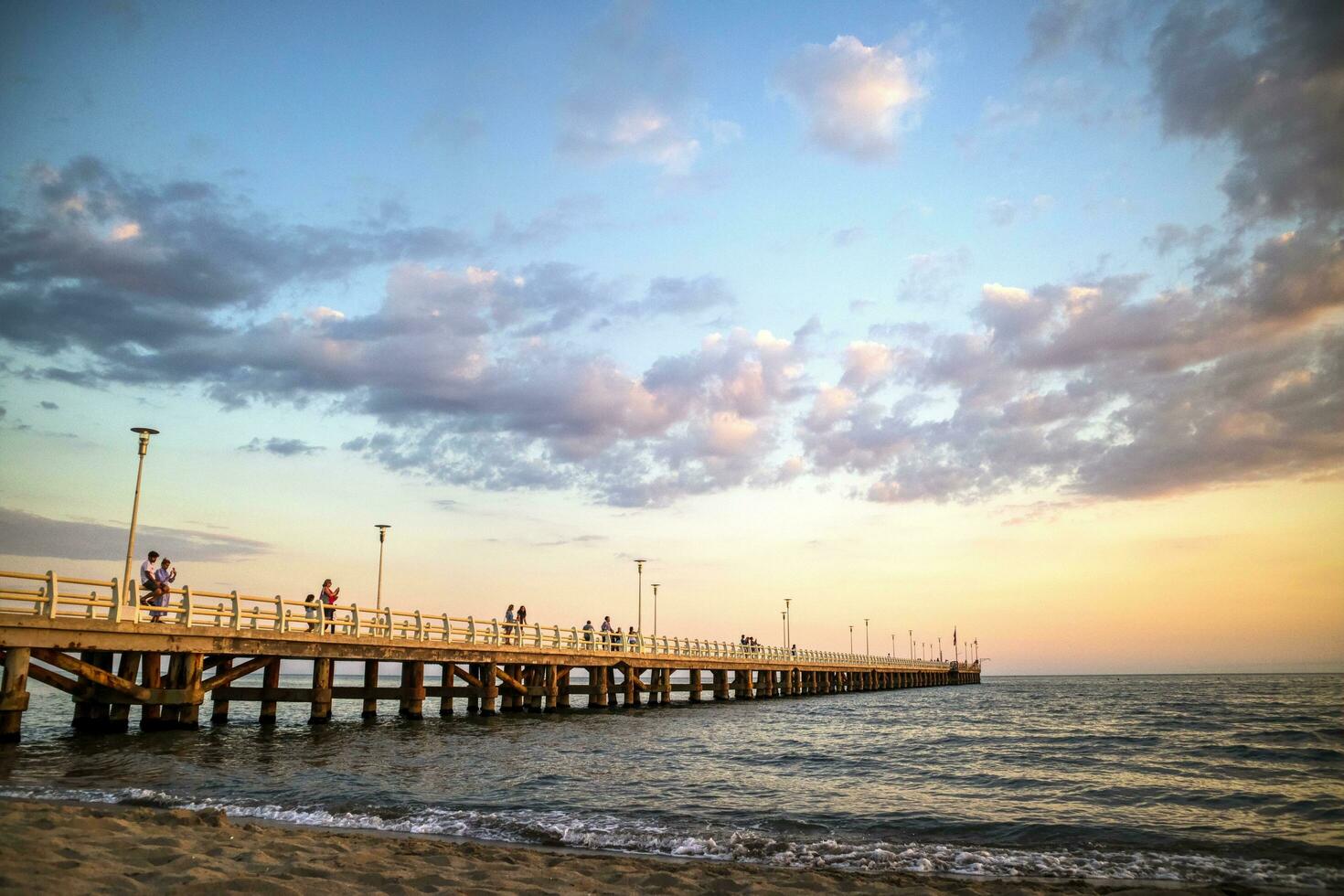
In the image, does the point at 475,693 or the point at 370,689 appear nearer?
the point at 370,689

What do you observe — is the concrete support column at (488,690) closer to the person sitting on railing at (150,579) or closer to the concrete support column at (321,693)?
the concrete support column at (321,693)

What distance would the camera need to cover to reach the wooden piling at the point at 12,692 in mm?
17250

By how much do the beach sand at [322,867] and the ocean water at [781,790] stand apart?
3.25 ft

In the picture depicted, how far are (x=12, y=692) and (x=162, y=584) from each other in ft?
13.0

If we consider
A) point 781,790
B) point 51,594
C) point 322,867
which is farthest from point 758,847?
point 51,594

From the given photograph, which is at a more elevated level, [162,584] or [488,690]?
[162,584]

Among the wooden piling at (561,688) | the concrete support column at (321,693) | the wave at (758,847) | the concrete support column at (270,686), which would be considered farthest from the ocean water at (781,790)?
the wooden piling at (561,688)

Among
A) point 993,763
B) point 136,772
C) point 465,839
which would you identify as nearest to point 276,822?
point 465,839

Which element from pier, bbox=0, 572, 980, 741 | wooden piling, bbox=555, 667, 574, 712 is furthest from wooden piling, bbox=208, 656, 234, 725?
wooden piling, bbox=555, 667, 574, 712

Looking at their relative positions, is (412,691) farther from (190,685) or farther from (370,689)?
(190,685)

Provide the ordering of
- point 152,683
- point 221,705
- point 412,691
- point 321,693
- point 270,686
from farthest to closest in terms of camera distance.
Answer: point 412,691, point 321,693, point 270,686, point 221,705, point 152,683

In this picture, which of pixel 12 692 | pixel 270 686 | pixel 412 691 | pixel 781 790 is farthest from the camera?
pixel 412 691

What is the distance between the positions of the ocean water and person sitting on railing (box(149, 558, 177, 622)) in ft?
9.10

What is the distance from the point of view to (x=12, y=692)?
17.4 meters
